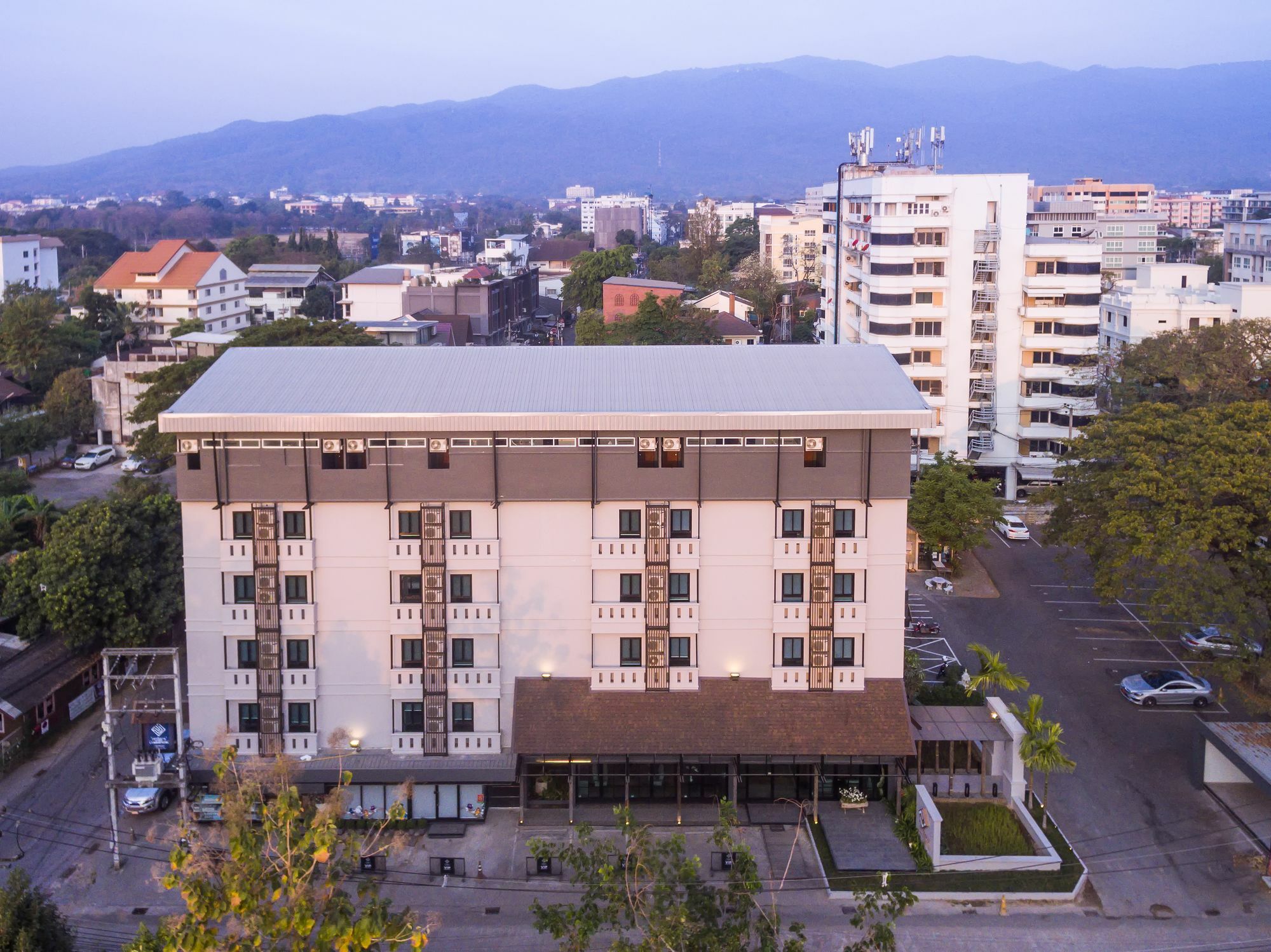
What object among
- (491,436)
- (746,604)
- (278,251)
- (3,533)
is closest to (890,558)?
(746,604)

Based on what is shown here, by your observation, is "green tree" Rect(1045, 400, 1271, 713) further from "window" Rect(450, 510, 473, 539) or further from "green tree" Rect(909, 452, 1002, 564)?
"window" Rect(450, 510, 473, 539)

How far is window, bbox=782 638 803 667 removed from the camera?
22.5 metres

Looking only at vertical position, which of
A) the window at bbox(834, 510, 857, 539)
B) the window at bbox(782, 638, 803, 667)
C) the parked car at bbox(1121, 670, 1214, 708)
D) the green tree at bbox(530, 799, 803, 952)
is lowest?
the parked car at bbox(1121, 670, 1214, 708)

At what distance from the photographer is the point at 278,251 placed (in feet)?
363

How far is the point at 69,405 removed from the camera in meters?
52.6

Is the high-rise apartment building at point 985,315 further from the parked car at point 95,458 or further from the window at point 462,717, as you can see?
the parked car at point 95,458

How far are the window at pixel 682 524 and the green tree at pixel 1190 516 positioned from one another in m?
10.6

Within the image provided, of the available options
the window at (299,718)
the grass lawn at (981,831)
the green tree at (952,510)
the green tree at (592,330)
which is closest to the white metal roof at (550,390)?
the window at (299,718)

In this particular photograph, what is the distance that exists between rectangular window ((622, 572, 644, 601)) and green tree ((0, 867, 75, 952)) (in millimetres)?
10761

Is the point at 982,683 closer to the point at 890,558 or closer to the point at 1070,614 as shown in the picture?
the point at 890,558

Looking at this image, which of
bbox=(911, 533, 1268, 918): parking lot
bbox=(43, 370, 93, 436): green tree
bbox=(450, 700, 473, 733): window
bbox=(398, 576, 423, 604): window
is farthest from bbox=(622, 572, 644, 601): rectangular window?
bbox=(43, 370, 93, 436): green tree

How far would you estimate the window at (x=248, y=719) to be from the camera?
22375mm

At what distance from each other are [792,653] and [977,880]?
5.13m

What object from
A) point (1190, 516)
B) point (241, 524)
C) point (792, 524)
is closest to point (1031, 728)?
point (792, 524)
